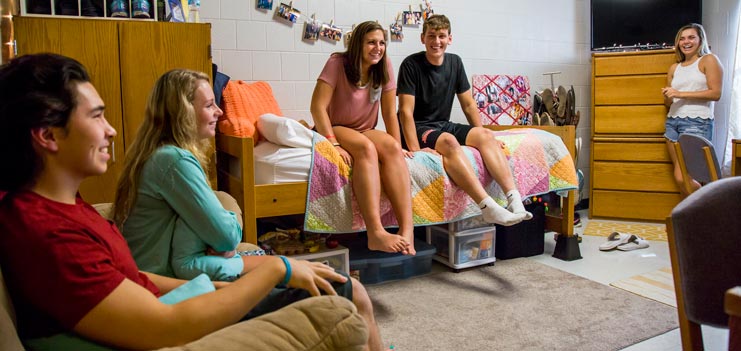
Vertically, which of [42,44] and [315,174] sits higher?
[42,44]

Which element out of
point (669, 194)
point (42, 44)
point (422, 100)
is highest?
point (42, 44)

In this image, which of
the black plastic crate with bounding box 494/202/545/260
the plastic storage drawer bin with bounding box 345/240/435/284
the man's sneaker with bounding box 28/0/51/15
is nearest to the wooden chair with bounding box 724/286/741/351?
the plastic storage drawer bin with bounding box 345/240/435/284

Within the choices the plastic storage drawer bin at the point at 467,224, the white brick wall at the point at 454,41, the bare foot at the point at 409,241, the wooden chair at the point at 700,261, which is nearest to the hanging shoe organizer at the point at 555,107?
the white brick wall at the point at 454,41

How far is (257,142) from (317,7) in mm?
1234

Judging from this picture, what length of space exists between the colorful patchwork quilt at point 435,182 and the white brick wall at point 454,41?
991 millimetres

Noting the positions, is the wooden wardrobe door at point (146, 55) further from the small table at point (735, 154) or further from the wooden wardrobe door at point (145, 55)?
the small table at point (735, 154)

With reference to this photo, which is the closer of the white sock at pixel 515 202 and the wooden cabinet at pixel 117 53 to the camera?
the wooden cabinet at pixel 117 53

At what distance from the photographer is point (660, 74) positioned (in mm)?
4062

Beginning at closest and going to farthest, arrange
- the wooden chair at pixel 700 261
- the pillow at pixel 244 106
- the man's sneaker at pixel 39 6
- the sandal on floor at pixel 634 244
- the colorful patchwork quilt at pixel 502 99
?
the wooden chair at pixel 700 261 < the man's sneaker at pixel 39 6 < the pillow at pixel 244 106 < the sandal on floor at pixel 634 244 < the colorful patchwork quilt at pixel 502 99

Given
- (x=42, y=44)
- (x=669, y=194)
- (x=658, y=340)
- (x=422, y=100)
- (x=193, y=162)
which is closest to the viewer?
(x=193, y=162)

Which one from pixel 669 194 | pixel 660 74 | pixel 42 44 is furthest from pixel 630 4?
pixel 42 44

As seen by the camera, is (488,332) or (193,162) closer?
(193,162)

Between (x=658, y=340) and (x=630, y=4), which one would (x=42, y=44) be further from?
(x=630, y=4)

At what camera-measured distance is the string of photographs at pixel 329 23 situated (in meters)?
3.31
